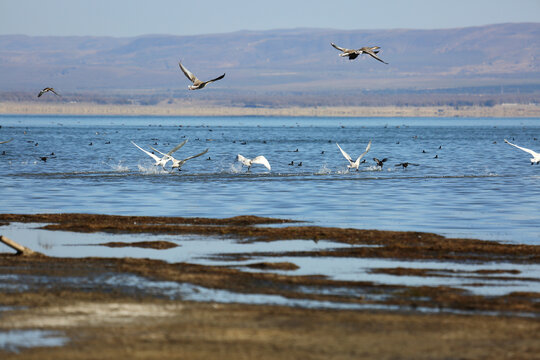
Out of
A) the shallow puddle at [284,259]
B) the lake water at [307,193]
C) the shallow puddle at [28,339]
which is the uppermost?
the shallow puddle at [28,339]

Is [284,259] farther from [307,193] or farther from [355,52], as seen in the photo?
[307,193]

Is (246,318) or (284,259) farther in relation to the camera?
(284,259)

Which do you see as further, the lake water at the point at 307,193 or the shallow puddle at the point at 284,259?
the lake water at the point at 307,193

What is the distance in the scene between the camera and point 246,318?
469 inches

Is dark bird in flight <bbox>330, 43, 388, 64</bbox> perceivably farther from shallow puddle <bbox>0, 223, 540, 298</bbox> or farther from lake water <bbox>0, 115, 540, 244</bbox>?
shallow puddle <bbox>0, 223, 540, 298</bbox>

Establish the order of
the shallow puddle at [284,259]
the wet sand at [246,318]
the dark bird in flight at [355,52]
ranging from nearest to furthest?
1. the wet sand at [246,318]
2. the shallow puddle at [284,259]
3. the dark bird in flight at [355,52]

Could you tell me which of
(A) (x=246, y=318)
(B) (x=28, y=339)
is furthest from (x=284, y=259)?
(B) (x=28, y=339)

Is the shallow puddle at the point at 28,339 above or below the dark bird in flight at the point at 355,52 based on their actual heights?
below

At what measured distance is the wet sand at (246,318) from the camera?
34.6 feet

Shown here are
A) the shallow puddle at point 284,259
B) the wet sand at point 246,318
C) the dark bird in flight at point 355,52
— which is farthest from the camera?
the dark bird in flight at point 355,52

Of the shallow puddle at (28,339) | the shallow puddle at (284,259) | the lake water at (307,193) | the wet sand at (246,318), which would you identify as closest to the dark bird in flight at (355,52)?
the lake water at (307,193)

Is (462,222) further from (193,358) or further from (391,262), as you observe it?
(193,358)

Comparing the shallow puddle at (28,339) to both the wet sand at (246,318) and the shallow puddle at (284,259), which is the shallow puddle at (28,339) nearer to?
the wet sand at (246,318)

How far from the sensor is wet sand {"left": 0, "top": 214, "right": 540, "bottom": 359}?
10.5 metres
